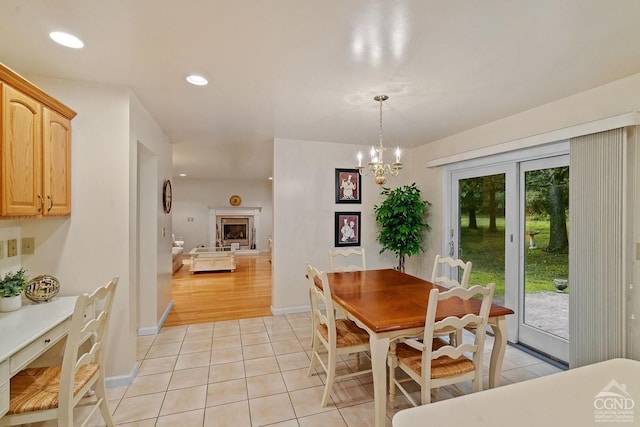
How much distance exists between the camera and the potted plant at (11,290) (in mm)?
1783

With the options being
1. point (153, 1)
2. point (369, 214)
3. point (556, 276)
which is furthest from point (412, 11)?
point (369, 214)

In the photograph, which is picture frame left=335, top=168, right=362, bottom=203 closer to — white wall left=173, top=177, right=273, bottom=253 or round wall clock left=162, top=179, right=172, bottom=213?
round wall clock left=162, top=179, right=172, bottom=213

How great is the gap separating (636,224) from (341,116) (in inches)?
101

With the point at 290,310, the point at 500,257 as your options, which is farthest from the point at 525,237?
the point at 290,310

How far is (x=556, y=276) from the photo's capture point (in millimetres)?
2783

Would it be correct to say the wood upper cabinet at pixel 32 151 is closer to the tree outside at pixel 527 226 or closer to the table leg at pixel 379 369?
the table leg at pixel 379 369

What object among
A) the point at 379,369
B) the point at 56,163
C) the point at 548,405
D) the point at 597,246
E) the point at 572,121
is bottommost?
the point at 379,369

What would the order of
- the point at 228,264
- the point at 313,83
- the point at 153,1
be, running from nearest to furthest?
the point at 153,1 < the point at 313,83 < the point at 228,264

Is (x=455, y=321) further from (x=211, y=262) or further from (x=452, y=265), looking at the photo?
(x=211, y=262)

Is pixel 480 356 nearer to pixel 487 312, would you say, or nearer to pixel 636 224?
pixel 487 312

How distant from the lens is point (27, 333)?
1.51 metres

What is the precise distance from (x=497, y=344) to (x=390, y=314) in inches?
31.1

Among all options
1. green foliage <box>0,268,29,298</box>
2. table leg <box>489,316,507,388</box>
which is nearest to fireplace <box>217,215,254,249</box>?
green foliage <box>0,268,29,298</box>

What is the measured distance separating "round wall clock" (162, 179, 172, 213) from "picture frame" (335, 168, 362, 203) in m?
2.32
